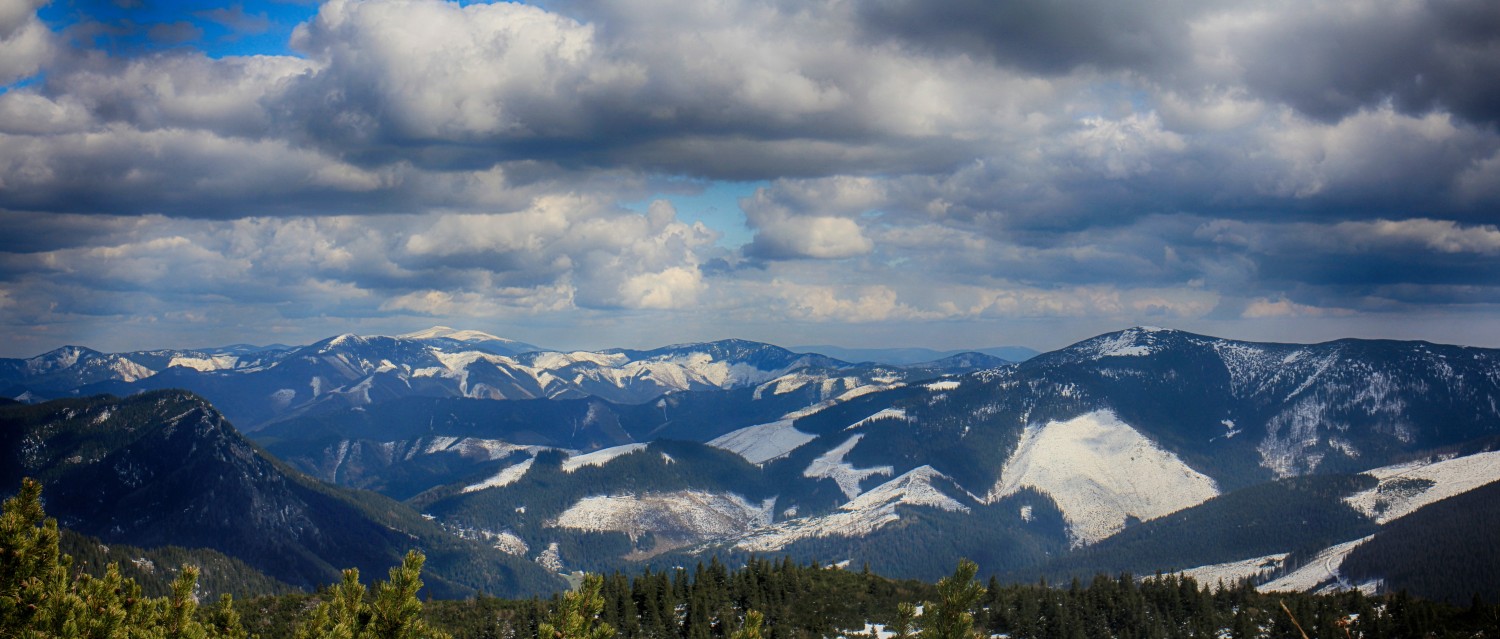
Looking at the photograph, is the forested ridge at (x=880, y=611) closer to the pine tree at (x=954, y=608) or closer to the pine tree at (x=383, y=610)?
the pine tree at (x=383, y=610)

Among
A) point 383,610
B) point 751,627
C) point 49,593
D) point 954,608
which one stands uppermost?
point 954,608

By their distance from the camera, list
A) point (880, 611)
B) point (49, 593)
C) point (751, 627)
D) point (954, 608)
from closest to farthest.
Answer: point (954, 608), point (751, 627), point (49, 593), point (880, 611)

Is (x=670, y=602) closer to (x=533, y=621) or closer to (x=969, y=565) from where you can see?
(x=533, y=621)

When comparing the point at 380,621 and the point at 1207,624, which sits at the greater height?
the point at 380,621

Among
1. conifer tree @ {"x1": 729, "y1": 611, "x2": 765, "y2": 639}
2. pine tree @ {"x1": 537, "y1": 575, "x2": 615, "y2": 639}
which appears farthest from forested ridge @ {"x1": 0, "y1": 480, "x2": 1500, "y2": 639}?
pine tree @ {"x1": 537, "y1": 575, "x2": 615, "y2": 639}

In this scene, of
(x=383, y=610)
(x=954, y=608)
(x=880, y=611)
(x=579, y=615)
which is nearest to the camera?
(x=954, y=608)

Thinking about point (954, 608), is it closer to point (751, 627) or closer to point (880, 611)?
point (751, 627)

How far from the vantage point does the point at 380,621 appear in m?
28.8

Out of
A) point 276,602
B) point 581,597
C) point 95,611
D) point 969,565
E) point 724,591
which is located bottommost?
point 276,602

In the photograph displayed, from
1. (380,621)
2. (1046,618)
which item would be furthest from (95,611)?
(1046,618)

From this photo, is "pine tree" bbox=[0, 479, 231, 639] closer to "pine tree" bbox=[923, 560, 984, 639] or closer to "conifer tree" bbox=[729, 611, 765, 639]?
"conifer tree" bbox=[729, 611, 765, 639]

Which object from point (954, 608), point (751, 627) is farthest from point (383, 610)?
point (954, 608)

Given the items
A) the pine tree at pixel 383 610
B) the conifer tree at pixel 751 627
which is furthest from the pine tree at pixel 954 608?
the pine tree at pixel 383 610

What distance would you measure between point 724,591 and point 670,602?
11457mm
